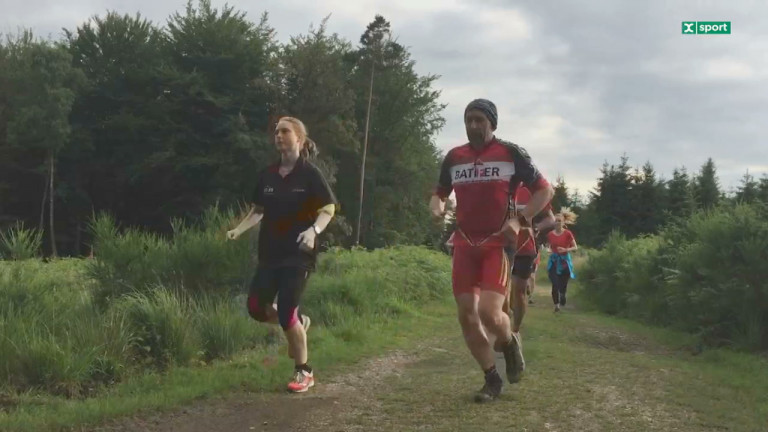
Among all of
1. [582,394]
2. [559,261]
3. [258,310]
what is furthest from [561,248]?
[258,310]

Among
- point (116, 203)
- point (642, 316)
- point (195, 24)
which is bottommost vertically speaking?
point (642, 316)

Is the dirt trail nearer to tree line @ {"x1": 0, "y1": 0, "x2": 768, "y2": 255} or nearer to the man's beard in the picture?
the man's beard

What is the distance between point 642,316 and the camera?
14.2m

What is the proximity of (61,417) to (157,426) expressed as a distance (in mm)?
657

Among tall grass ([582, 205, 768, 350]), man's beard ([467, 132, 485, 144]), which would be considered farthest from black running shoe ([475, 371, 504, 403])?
tall grass ([582, 205, 768, 350])

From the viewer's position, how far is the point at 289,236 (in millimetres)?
6047

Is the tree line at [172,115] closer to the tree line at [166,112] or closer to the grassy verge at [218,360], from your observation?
the tree line at [166,112]

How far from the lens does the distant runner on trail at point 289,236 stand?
237 inches

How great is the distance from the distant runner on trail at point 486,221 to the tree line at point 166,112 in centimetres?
3733

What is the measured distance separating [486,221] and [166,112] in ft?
147

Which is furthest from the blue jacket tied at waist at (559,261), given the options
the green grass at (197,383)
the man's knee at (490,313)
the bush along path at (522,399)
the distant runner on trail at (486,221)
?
the man's knee at (490,313)

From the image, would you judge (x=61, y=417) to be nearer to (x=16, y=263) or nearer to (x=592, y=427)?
(x=592, y=427)

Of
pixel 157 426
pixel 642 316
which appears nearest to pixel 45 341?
pixel 157 426

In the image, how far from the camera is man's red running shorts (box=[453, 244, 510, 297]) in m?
5.59
